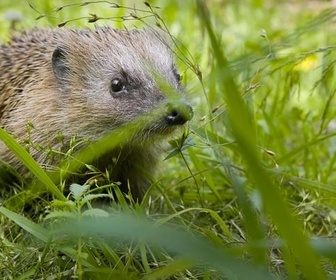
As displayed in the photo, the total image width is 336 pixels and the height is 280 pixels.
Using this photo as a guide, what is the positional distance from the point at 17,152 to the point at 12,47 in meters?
1.64

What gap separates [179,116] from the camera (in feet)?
11.1

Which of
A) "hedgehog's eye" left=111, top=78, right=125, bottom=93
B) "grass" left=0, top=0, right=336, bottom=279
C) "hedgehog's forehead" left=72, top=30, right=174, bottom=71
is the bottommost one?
"grass" left=0, top=0, right=336, bottom=279

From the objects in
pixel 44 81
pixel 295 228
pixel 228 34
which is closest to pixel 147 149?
pixel 44 81

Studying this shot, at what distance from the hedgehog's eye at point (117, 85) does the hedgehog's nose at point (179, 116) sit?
0.50m

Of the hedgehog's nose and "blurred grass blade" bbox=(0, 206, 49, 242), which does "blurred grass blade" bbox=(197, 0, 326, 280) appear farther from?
the hedgehog's nose

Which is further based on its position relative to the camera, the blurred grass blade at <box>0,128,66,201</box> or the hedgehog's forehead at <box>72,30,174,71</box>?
the hedgehog's forehead at <box>72,30,174,71</box>

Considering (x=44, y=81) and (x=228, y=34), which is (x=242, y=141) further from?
(x=228, y=34)

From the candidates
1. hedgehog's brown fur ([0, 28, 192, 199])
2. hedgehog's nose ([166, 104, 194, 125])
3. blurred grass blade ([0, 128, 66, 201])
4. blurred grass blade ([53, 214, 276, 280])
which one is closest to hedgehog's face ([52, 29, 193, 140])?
hedgehog's brown fur ([0, 28, 192, 199])

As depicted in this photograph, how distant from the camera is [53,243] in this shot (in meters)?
2.88

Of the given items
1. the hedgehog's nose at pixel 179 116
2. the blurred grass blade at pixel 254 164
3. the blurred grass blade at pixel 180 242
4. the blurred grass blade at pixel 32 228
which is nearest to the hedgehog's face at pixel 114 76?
the hedgehog's nose at pixel 179 116

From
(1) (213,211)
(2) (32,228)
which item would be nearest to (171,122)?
(1) (213,211)

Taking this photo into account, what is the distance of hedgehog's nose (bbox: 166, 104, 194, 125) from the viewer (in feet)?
10.9

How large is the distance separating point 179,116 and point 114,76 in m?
0.65

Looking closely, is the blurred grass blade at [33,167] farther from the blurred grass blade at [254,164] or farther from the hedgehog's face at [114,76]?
the blurred grass blade at [254,164]
